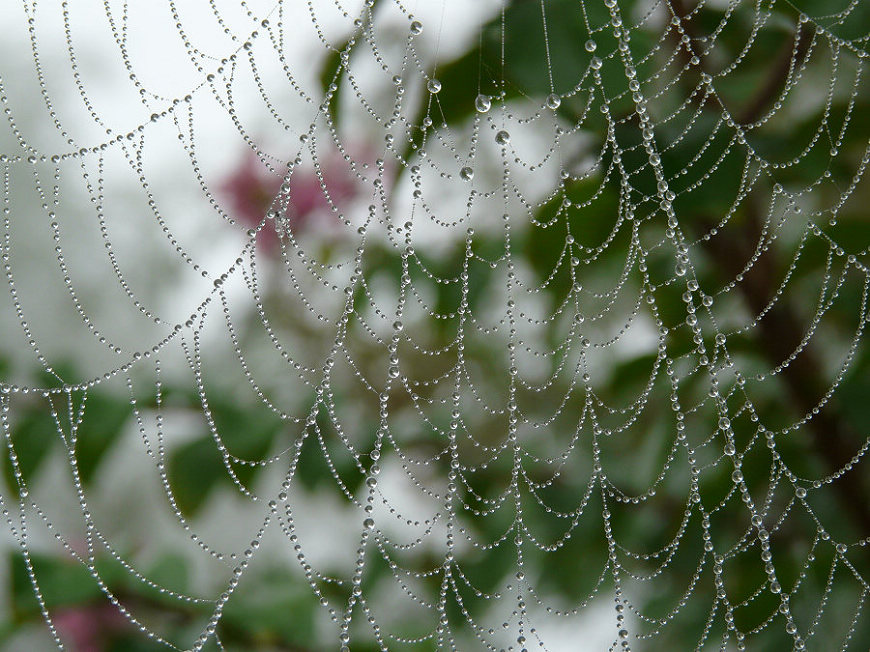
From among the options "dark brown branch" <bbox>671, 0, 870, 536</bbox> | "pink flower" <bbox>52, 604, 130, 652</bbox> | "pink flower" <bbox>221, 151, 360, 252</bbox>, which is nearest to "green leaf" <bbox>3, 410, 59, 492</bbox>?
"pink flower" <bbox>52, 604, 130, 652</bbox>

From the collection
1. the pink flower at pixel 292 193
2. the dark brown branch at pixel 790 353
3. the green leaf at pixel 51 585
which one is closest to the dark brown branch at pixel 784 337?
the dark brown branch at pixel 790 353

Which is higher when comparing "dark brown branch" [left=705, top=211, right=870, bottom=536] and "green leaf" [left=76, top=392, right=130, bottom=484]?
"dark brown branch" [left=705, top=211, right=870, bottom=536]

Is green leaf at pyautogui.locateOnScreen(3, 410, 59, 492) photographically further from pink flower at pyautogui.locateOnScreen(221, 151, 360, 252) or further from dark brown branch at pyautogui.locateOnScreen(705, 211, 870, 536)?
dark brown branch at pyautogui.locateOnScreen(705, 211, 870, 536)

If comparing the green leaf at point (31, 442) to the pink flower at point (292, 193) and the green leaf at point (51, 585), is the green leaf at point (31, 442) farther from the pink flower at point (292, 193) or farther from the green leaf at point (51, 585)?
the pink flower at point (292, 193)

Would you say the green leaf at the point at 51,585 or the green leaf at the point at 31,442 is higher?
the green leaf at the point at 31,442

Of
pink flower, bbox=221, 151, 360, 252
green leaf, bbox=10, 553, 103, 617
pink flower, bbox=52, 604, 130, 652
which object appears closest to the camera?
green leaf, bbox=10, 553, 103, 617

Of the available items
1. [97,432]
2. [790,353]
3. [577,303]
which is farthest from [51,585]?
[790,353]

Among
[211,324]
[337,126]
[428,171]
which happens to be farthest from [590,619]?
[211,324]

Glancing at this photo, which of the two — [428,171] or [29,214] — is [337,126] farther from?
[29,214]
